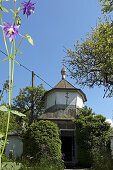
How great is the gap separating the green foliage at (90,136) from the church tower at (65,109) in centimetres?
115

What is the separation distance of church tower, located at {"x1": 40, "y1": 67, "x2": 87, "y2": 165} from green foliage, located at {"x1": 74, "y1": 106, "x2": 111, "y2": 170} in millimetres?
1146

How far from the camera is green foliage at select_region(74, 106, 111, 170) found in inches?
682

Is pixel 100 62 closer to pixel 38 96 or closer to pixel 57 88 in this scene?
pixel 57 88

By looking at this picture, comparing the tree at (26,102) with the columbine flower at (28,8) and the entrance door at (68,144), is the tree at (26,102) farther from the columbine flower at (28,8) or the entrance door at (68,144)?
the columbine flower at (28,8)

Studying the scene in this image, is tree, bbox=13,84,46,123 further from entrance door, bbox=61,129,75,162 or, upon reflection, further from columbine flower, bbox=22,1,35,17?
columbine flower, bbox=22,1,35,17

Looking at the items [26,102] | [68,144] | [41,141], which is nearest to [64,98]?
[68,144]

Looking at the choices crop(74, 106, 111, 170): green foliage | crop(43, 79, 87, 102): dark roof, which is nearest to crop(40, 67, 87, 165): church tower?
crop(43, 79, 87, 102): dark roof

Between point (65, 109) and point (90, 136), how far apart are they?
483 centimetres

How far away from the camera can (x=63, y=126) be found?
19.8m

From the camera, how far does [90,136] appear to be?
1784cm

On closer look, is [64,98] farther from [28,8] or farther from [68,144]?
[28,8]

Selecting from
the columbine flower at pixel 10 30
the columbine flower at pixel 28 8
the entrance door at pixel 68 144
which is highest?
the columbine flower at pixel 28 8

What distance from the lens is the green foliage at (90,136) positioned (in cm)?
1731

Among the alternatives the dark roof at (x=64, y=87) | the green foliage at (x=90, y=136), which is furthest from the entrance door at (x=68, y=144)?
the dark roof at (x=64, y=87)
